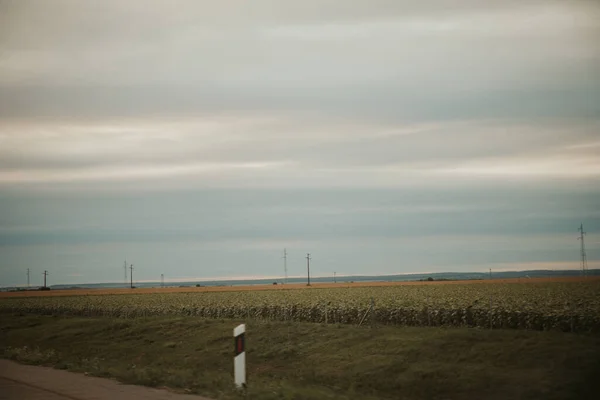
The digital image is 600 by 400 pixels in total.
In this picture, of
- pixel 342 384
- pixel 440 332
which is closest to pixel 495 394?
pixel 342 384

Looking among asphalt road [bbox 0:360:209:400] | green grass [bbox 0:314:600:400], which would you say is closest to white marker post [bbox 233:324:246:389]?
green grass [bbox 0:314:600:400]

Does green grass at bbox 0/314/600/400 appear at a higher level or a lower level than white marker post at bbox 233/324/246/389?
lower

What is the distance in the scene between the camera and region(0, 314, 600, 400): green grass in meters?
19.7

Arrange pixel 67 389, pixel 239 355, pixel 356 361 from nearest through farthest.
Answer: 1. pixel 239 355
2. pixel 67 389
3. pixel 356 361

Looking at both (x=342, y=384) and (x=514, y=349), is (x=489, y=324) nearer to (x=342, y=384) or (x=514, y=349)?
(x=514, y=349)

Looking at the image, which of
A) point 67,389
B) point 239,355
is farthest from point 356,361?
point 67,389

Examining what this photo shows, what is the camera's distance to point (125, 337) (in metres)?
44.6

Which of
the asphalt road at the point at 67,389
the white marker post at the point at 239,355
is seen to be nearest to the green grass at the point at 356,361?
the white marker post at the point at 239,355

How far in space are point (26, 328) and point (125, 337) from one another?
61.3 ft

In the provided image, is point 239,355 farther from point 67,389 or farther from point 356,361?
point 356,361

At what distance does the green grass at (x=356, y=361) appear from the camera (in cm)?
1966

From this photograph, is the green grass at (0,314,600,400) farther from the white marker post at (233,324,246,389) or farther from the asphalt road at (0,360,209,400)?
the asphalt road at (0,360,209,400)

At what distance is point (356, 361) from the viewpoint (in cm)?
2872

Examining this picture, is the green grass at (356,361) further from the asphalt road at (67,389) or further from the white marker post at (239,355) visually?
the asphalt road at (67,389)
